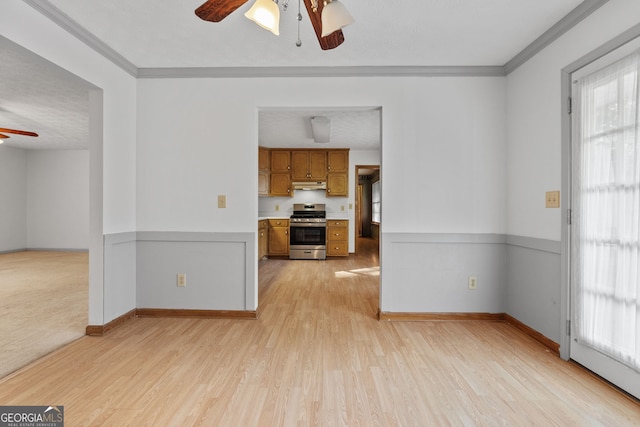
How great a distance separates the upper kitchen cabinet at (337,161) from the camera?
644 centimetres

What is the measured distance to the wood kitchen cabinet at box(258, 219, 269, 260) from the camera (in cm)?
588

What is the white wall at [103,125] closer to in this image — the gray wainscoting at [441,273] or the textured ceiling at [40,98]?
the textured ceiling at [40,98]

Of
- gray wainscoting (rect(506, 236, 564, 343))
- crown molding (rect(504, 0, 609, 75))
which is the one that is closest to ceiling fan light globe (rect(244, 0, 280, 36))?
crown molding (rect(504, 0, 609, 75))

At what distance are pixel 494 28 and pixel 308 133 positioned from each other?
331 cm

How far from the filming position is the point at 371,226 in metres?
11.2

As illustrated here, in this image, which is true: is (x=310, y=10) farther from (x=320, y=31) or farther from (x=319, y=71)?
(x=319, y=71)

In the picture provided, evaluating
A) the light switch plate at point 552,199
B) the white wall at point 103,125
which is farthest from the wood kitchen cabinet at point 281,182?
the light switch plate at point 552,199

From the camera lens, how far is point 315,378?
1905 millimetres

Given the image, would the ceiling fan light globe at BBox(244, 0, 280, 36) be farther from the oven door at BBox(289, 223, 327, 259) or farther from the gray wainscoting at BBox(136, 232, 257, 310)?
the oven door at BBox(289, 223, 327, 259)

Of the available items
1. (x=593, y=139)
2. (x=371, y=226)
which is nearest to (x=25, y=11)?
(x=593, y=139)

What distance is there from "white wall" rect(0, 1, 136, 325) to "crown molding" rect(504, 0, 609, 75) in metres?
3.46

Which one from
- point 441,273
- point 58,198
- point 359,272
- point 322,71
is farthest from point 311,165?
point 58,198

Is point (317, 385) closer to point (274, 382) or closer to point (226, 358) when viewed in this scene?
point (274, 382)

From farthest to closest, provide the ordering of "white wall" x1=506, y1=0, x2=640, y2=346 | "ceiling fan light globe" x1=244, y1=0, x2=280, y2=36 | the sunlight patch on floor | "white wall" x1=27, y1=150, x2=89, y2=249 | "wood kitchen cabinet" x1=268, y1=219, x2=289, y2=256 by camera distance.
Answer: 1. "white wall" x1=27, y1=150, x2=89, y2=249
2. "wood kitchen cabinet" x1=268, y1=219, x2=289, y2=256
3. the sunlight patch on floor
4. "white wall" x1=506, y1=0, x2=640, y2=346
5. "ceiling fan light globe" x1=244, y1=0, x2=280, y2=36
